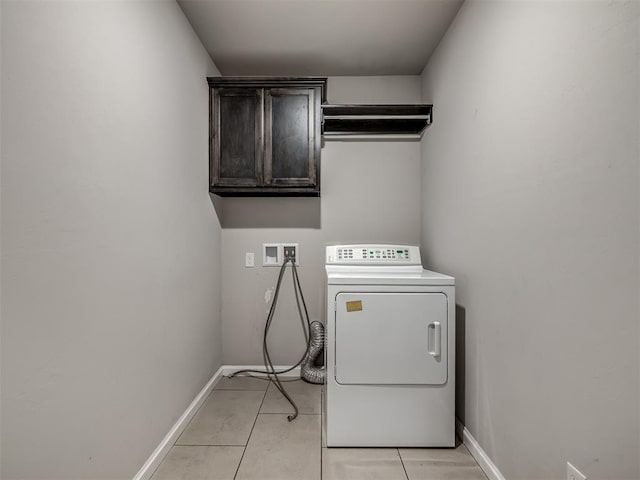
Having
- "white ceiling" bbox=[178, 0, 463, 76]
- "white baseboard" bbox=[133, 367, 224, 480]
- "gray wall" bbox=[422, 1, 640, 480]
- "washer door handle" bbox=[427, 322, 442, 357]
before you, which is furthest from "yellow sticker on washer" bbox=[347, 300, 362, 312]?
"white ceiling" bbox=[178, 0, 463, 76]

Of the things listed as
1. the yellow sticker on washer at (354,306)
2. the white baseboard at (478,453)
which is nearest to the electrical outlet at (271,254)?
the yellow sticker on washer at (354,306)

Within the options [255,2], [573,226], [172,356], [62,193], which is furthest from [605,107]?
[172,356]

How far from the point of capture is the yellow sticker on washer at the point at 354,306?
1593mm

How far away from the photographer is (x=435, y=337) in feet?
5.15

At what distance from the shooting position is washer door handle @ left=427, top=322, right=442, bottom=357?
5.14 feet

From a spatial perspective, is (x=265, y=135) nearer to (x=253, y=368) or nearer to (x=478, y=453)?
(x=253, y=368)

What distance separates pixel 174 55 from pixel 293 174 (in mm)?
973

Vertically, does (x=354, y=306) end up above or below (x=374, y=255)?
below

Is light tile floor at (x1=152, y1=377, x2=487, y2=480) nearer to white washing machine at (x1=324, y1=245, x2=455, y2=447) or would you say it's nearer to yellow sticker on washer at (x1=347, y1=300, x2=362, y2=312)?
white washing machine at (x1=324, y1=245, x2=455, y2=447)

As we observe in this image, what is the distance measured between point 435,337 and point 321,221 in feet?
4.21

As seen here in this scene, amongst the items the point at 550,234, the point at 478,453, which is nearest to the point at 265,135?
the point at 550,234

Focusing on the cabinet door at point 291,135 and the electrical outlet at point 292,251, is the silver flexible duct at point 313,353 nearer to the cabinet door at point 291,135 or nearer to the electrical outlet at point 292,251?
the electrical outlet at point 292,251

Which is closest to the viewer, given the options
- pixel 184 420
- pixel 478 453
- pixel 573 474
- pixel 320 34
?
pixel 573 474

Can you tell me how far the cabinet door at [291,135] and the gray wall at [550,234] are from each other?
980 mm
